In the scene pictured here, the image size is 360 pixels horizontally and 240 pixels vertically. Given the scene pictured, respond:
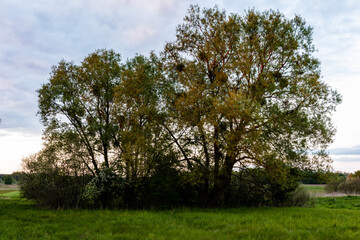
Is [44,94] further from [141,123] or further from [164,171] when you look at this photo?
[164,171]

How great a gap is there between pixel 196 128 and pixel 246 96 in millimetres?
4183

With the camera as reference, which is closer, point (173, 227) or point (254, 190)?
point (173, 227)

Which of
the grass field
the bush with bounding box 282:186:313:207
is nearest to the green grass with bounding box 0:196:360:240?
the grass field

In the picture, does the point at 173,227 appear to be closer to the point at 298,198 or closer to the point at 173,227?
the point at 173,227

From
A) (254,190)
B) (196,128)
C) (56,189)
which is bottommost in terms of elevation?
(56,189)

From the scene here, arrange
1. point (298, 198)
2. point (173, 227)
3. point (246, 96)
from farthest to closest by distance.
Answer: point (298, 198)
point (246, 96)
point (173, 227)

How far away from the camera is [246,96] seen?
18.9m

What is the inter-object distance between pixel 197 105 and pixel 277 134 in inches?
230

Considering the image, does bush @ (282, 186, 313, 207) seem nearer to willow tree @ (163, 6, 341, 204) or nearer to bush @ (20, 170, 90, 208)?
willow tree @ (163, 6, 341, 204)

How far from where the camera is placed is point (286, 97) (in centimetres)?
1939

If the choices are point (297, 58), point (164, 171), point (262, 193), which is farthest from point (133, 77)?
point (262, 193)

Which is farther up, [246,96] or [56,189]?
[246,96]

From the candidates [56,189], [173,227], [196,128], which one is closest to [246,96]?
[196,128]

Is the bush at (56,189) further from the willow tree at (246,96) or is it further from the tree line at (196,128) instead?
the willow tree at (246,96)
